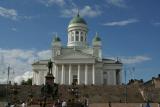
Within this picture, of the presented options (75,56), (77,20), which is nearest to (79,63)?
(75,56)

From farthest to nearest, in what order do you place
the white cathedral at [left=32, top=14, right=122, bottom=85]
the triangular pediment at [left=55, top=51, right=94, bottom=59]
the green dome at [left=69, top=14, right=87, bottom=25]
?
1. the green dome at [left=69, top=14, right=87, bottom=25]
2. the white cathedral at [left=32, top=14, right=122, bottom=85]
3. the triangular pediment at [left=55, top=51, right=94, bottom=59]

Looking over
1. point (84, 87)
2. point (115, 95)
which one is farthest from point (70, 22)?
point (115, 95)

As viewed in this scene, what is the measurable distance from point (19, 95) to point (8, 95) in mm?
1863

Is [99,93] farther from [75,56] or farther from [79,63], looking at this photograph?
[75,56]

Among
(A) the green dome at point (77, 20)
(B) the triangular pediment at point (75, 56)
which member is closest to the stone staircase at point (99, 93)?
(B) the triangular pediment at point (75, 56)

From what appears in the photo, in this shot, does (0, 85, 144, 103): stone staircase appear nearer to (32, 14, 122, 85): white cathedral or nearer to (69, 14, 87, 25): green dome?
(32, 14, 122, 85): white cathedral

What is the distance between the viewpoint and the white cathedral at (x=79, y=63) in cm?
9725

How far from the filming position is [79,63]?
9694 cm

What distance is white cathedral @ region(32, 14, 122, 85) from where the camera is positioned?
319 ft

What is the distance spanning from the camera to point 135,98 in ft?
224

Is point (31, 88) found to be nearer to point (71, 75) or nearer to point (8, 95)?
point (8, 95)

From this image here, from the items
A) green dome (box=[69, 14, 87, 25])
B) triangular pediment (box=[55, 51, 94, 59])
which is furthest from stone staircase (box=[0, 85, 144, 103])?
green dome (box=[69, 14, 87, 25])

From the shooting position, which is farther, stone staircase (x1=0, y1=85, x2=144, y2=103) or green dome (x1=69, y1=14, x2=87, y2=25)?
green dome (x1=69, y1=14, x2=87, y2=25)

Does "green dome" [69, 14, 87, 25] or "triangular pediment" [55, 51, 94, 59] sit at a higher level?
"green dome" [69, 14, 87, 25]
